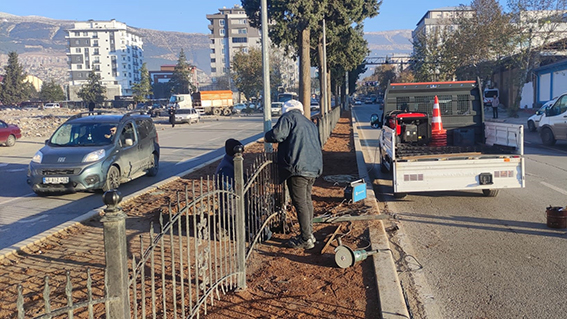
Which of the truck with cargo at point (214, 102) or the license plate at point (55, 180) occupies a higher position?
the truck with cargo at point (214, 102)

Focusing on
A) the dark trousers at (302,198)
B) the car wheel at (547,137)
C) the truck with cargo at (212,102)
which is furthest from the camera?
the truck with cargo at (212,102)

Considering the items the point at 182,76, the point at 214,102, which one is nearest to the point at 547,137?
the point at 214,102

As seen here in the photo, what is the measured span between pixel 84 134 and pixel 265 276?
8.08 meters

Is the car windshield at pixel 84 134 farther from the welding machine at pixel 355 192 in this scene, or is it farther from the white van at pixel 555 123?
the white van at pixel 555 123

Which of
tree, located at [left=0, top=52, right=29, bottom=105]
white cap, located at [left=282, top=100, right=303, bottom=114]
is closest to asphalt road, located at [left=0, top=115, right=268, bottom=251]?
white cap, located at [left=282, top=100, right=303, bottom=114]

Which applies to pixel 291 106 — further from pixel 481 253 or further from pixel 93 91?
pixel 93 91

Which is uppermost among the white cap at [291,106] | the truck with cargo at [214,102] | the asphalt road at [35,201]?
the truck with cargo at [214,102]

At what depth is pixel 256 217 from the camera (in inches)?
240

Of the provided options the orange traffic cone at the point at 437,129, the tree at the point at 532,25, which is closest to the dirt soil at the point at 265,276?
the orange traffic cone at the point at 437,129

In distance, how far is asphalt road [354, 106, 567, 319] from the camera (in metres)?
4.69

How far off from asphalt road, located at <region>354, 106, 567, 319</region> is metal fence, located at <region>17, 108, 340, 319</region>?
1.82 metres

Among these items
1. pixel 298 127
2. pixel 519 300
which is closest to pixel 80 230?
pixel 298 127

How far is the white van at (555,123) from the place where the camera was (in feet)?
57.6

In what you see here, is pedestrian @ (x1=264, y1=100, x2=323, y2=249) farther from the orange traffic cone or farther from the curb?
the orange traffic cone
